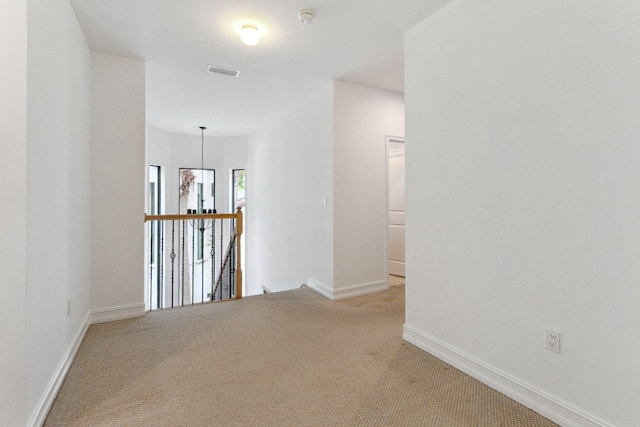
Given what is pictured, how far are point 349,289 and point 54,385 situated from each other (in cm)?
270

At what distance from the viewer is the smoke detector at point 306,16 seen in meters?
2.39

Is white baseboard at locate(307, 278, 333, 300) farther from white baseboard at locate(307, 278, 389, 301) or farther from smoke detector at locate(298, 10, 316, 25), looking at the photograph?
smoke detector at locate(298, 10, 316, 25)

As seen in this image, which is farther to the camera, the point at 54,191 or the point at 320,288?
the point at 320,288

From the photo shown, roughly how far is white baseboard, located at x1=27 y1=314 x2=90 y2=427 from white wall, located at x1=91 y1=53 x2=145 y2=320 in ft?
1.88

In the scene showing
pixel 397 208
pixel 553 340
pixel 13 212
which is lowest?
pixel 553 340

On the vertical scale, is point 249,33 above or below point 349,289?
above

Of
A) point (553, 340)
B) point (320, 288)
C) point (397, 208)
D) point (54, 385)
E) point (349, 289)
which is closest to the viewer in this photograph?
point (553, 340)

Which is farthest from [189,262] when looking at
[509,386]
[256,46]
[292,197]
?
[509,386]

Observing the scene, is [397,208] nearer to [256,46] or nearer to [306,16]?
[256,46]

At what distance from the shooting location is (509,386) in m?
1.86

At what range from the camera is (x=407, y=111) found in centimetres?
266

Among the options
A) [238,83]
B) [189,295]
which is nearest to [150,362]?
[238,83]

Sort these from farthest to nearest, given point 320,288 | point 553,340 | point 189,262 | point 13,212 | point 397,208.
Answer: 1. point 189,262
2. point 397,208
3. point 320,288
4. point 553,340
5. point 13,212

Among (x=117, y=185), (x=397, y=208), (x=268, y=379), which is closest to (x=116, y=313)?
(x=117, y=185)
